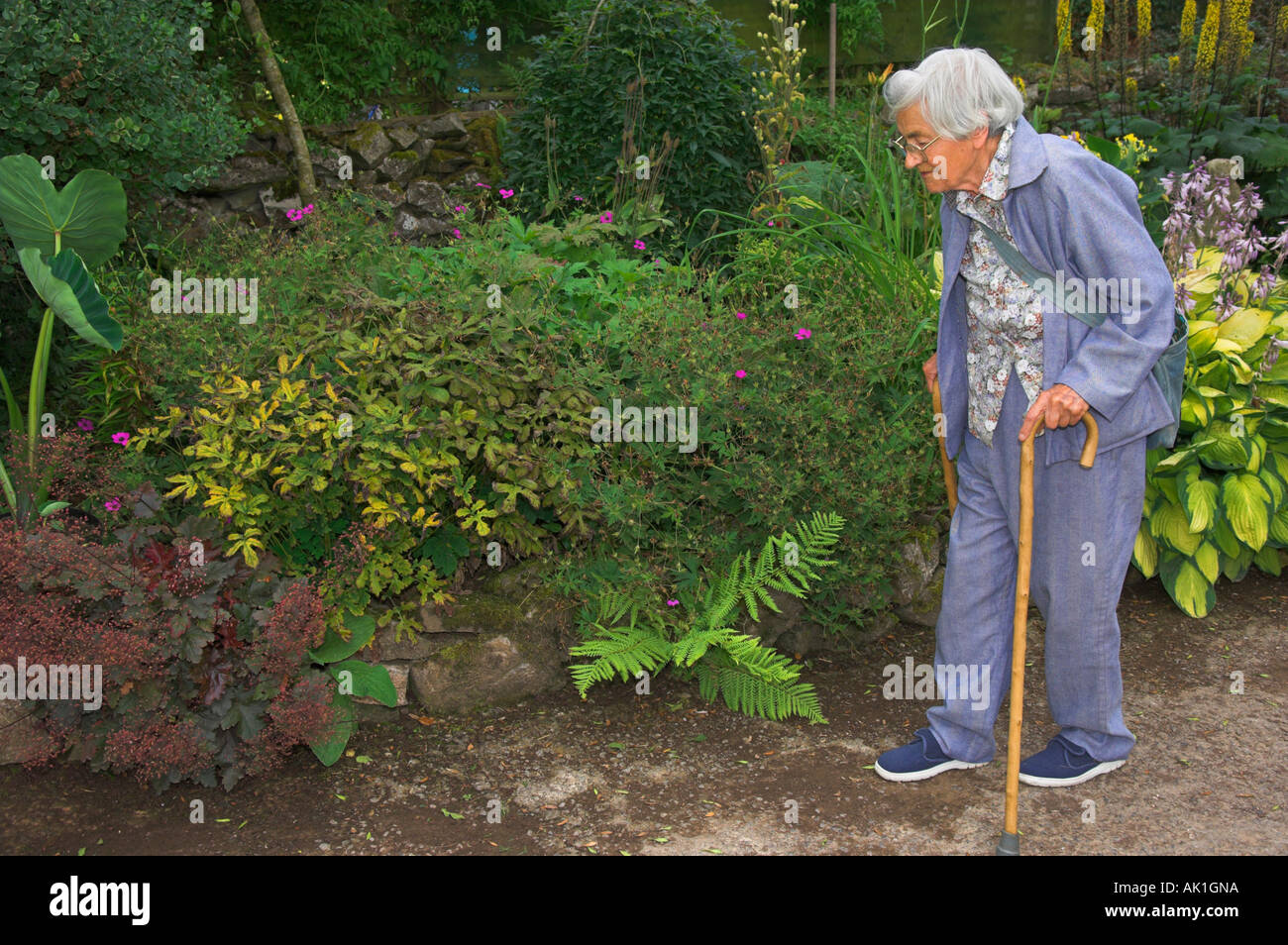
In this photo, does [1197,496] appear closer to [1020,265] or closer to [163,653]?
[1020,265]

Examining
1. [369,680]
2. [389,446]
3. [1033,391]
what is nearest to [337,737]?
[369,680]

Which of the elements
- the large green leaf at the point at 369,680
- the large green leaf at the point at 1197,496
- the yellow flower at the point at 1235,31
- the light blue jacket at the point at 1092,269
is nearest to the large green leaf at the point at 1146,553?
the large green leaf at the point at 1197,496

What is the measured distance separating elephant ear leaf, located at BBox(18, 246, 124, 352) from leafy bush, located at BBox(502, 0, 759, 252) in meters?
2.38

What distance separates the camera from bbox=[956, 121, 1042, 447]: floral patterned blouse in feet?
9.66

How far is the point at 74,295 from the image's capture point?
3.40 m

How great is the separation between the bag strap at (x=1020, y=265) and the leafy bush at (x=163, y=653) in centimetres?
218

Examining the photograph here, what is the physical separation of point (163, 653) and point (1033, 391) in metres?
2.49

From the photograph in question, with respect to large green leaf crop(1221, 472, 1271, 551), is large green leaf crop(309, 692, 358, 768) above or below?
below

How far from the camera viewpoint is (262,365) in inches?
149

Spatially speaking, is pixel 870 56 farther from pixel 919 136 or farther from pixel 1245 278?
pixel 919 136

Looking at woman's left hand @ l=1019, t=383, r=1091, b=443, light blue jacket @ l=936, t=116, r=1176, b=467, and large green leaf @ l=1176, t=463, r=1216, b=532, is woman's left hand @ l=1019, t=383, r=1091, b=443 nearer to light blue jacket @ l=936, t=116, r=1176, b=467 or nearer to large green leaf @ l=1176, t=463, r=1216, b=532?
light blue jacket @ l=936, t=116, r=1176, b=467

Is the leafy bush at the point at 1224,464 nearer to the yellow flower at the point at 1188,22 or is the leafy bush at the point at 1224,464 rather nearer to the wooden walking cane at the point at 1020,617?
the wooden walking cane at the point at 1020,617

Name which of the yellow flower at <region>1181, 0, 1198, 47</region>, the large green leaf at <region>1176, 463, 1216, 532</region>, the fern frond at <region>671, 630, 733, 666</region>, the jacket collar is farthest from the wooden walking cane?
the yellow flower at <region>1181, 0, 1198, 47</region>

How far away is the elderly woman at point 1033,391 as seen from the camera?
282 cm
